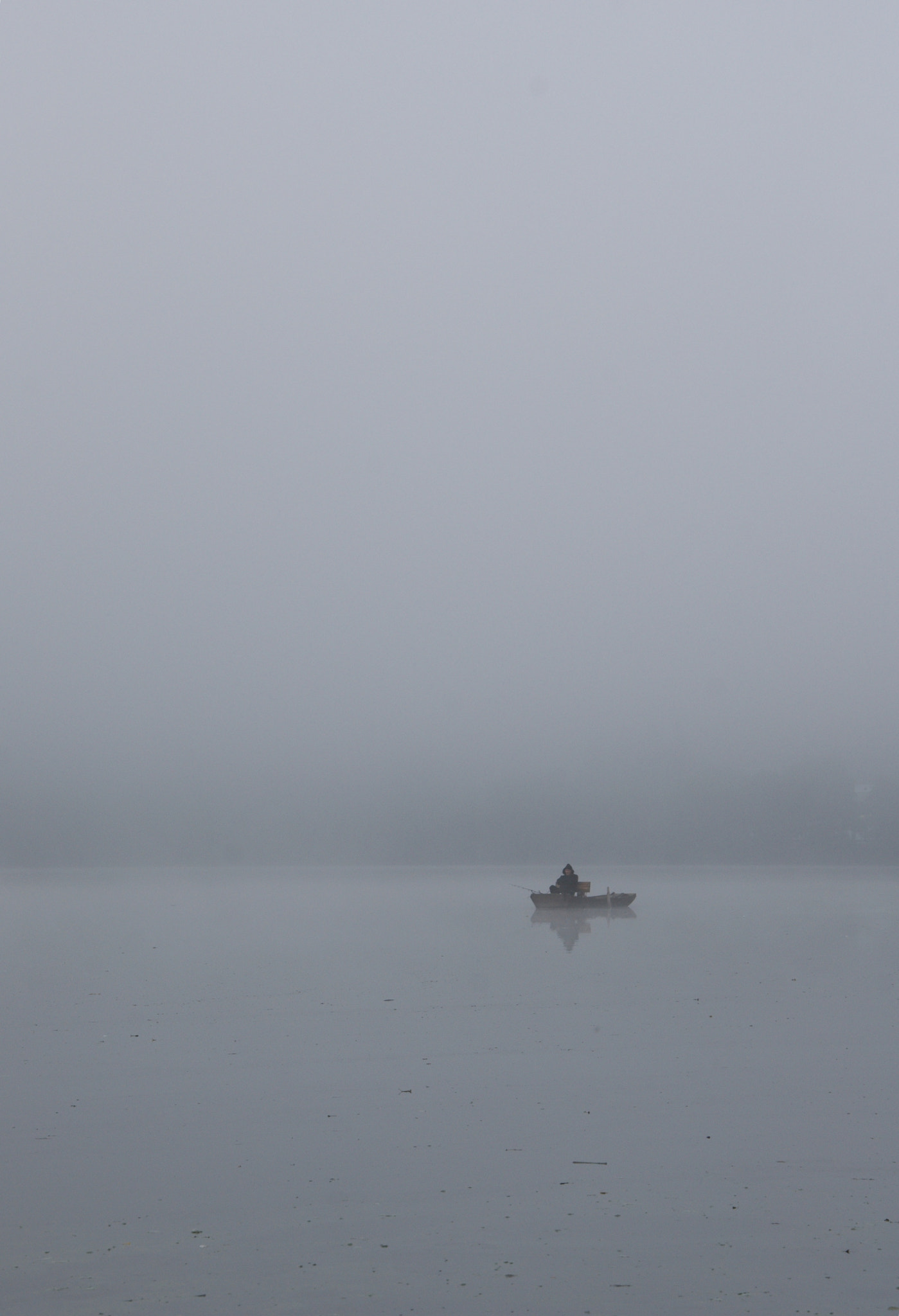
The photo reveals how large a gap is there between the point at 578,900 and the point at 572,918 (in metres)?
4.55

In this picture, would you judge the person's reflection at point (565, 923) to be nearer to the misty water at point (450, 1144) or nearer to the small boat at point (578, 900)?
the small boat at point (578, 900)

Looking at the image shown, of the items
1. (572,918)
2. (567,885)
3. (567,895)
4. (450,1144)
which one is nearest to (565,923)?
(567,895)

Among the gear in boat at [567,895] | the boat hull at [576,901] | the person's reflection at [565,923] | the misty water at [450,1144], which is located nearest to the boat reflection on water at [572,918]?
the person's reflection at [565,923]

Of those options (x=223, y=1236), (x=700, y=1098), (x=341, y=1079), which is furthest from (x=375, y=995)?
(x=223, y=1236)

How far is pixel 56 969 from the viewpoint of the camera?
50.6m

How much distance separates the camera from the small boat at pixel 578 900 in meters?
82.2

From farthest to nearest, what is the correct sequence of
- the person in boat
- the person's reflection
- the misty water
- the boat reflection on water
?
the person in boat → the boat reflection on water → the person's reflection → the misty water

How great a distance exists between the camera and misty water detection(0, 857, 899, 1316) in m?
12.6

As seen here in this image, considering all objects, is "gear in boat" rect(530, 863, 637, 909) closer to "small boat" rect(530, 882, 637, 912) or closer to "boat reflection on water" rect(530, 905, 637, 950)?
"small boat" rect(530, 882, 637, 912)

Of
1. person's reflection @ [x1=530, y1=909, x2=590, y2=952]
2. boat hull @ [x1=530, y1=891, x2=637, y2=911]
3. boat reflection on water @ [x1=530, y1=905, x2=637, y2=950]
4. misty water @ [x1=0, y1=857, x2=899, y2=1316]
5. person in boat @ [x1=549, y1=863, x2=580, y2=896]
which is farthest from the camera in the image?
person in boat @ [x1=549, y1=863, x2=580, y2=896]

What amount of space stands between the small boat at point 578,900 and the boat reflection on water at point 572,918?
88 centimetres

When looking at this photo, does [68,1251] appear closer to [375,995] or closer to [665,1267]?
[665,1267]

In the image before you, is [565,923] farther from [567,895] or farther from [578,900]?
[567,895]

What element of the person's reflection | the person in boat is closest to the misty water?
the person's reflection
